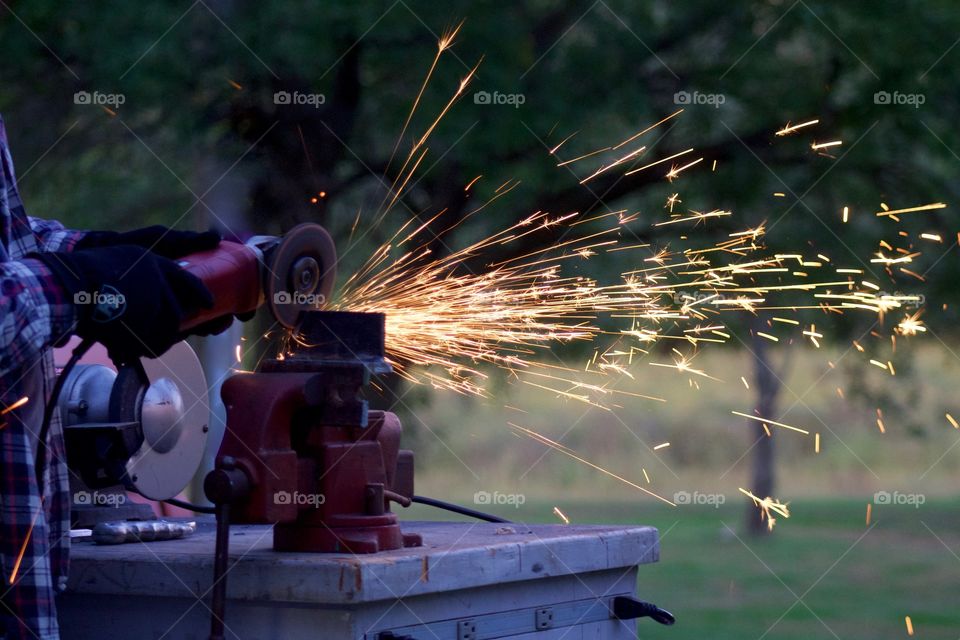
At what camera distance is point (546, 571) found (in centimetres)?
227

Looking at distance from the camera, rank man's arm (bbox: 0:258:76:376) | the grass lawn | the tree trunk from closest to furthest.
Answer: man's arm (bbox: 0:258:76:376) < the grass lawn < the tree trunk

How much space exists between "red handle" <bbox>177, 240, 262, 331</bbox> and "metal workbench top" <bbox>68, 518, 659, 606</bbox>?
41 cm

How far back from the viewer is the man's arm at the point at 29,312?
1.78m

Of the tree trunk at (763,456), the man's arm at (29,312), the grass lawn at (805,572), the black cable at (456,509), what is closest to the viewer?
the man's arm at (29,312)

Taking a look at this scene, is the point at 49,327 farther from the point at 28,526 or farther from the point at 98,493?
the point at 98,493

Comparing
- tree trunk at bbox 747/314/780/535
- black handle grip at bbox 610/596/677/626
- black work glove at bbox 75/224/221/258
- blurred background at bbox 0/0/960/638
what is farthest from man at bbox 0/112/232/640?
tree trunk at bbox 747/314/780/535

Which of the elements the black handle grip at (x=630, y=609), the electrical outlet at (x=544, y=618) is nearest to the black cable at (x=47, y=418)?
the electrical outlet at (x=544, y=618)

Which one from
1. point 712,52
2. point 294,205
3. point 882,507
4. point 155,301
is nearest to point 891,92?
point 712,52

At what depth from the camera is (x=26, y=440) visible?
6.32ft

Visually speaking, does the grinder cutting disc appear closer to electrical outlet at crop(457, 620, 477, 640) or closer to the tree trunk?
electrical outlet at crop(457, 620, 477, 640)

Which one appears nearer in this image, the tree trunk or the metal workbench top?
the metal workbench top

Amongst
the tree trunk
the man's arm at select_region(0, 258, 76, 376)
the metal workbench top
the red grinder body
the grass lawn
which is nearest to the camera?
the man's arm at select_region(0, 258, 76, 376)

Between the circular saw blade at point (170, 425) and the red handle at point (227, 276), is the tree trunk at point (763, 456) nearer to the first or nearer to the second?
the circular saw blade at point (170, 425)

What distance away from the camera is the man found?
5.97 ft
